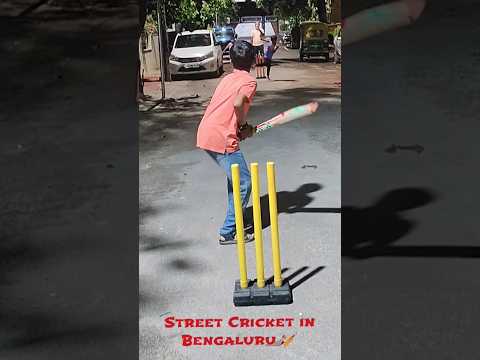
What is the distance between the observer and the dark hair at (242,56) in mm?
4844

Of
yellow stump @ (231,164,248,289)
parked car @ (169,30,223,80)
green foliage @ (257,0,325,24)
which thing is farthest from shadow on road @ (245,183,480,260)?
green foliage @ (257,0,325,24)

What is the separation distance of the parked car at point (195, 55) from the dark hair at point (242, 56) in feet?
47.5

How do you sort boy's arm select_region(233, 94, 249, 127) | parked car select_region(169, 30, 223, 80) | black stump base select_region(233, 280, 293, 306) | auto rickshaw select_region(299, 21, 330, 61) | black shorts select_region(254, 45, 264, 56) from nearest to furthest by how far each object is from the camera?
1. black stump base select_region(233, 280, 293, 306)
2. boy's arm select_region(233, 94, 249, 127)
3. black shorts select_region(254, 45, 264, 56)
4. parked car select_region(169, 30, 223, 80)
5. auto rickshaw select_region(299, 21, 330, 61)

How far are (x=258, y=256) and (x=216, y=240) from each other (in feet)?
4.55

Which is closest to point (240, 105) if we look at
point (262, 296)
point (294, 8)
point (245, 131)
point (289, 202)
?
point (245, 131)

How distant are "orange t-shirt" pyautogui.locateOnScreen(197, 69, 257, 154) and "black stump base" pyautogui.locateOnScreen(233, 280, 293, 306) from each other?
137 cm

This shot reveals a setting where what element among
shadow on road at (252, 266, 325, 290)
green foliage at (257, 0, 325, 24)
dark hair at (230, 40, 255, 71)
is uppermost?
green foliage at (257, 0, 325, 24)

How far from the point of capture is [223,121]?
5.00m

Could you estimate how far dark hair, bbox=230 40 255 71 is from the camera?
4.84m

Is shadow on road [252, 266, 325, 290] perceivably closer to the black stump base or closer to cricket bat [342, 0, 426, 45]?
the black stump base

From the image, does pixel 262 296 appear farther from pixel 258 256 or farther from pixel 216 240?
pixel 216 240

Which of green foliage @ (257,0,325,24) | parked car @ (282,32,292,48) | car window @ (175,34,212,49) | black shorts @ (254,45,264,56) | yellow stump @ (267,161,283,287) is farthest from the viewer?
green foliage @ (257,0,325,24)

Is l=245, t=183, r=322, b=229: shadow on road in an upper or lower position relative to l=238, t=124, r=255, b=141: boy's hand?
lower

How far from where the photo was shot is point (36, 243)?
211 inches
